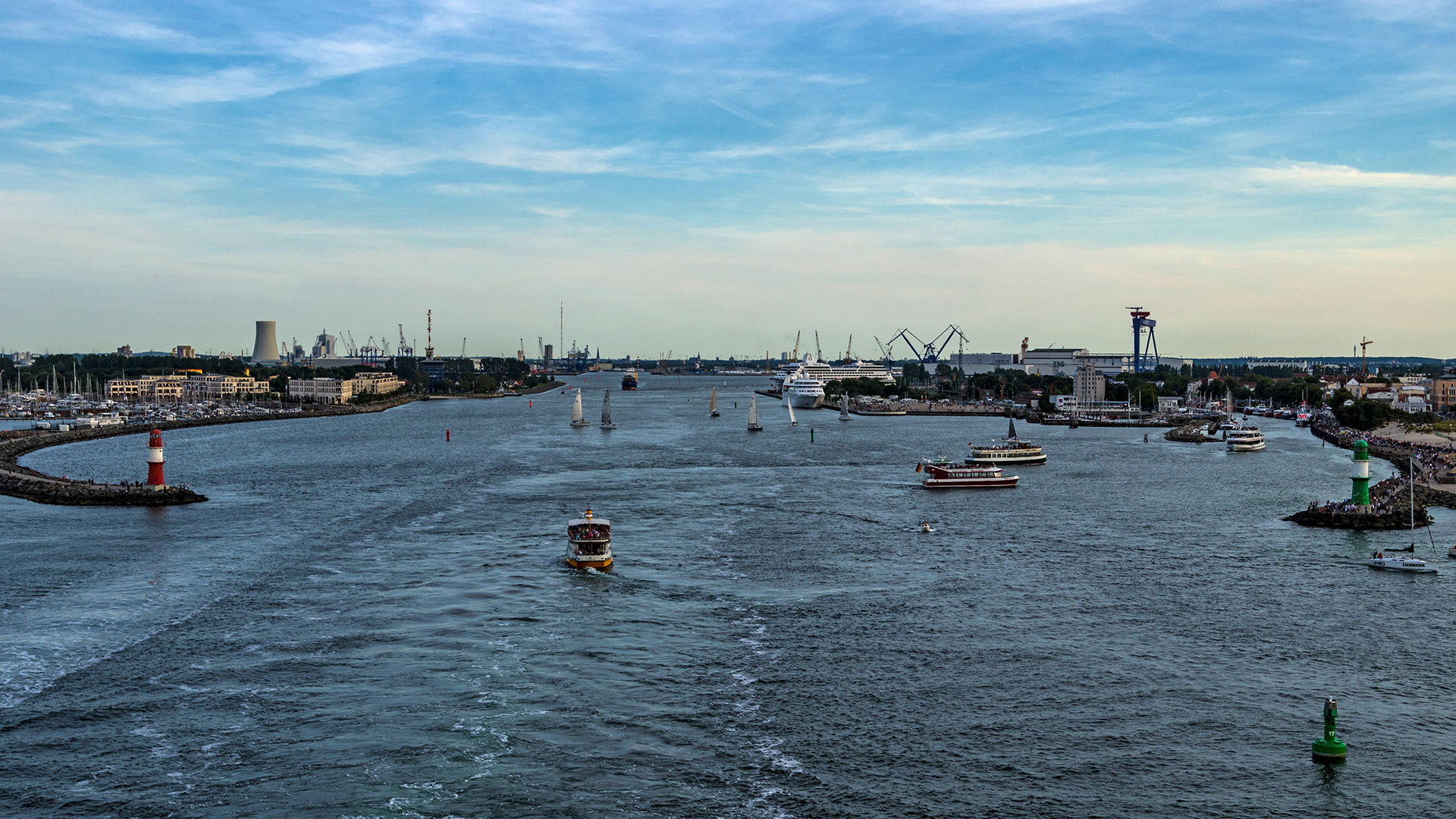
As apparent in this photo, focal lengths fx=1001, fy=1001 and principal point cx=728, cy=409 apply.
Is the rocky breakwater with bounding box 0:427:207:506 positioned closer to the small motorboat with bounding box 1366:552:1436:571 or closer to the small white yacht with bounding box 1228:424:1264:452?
the small motorboat with bounding box 1366:552:1436:571

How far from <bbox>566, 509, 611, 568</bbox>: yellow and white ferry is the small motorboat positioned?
20.0 meters

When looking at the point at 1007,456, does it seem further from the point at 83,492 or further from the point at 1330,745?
the point at 83,492

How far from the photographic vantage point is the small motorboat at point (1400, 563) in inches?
1001

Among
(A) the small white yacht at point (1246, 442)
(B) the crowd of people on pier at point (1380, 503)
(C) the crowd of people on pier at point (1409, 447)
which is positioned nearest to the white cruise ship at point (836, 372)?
(C) the crowd of people on pier at point (1409, 447)

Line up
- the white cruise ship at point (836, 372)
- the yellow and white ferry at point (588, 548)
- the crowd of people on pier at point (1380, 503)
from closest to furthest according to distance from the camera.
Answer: the yellow and white ferry at point (588, 548)
the crowd of people on pier at point (1380, 503)
the white cruise ship at point (836, 372)

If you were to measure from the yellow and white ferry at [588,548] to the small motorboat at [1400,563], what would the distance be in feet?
65.5

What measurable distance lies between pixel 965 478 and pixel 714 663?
28.6 metres

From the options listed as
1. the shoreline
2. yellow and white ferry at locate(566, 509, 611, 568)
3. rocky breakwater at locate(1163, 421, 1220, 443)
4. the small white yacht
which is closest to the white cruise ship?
rocky breakwater at locate(1163, 421, 1220, 443)

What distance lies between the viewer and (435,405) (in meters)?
129

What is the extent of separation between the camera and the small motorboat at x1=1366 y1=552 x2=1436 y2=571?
2543 cm

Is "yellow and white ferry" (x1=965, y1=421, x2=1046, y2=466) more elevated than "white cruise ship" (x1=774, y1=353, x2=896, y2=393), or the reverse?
"white cruise ship" (x1=774, y1=353, x2=896, y2=393)

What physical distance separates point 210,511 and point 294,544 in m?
8.72

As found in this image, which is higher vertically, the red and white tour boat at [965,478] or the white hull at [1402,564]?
the red and white tour boat at [965,478]

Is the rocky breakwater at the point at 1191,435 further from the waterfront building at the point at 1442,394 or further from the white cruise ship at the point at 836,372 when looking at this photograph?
the white cruise ship at the point at 836,372
